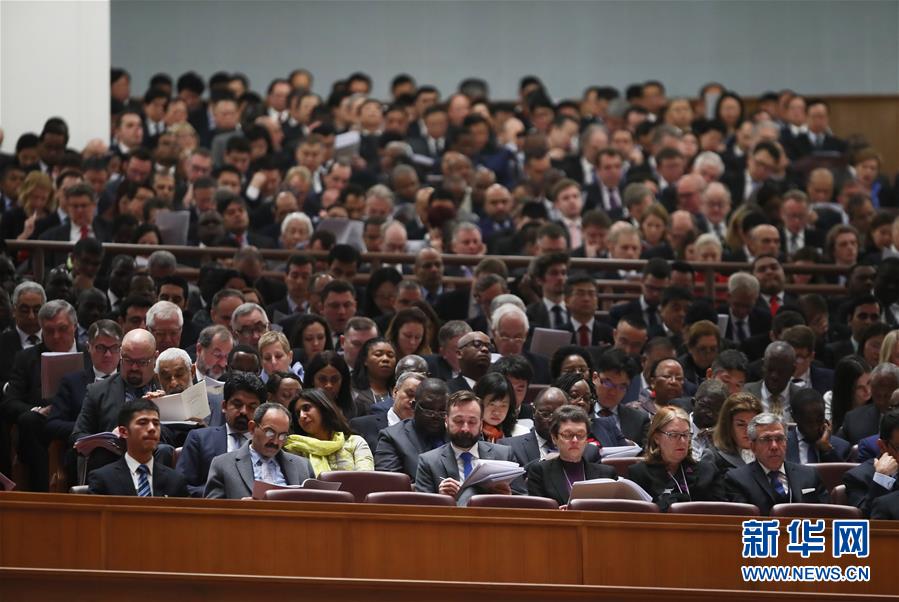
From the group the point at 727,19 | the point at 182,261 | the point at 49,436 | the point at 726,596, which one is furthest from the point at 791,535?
the point at 727,19

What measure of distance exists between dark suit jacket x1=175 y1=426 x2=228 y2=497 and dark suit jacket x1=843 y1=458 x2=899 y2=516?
2229mm

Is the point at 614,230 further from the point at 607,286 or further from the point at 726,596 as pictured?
the point at 726,596

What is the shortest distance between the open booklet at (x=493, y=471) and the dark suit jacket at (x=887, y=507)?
121 centimetres

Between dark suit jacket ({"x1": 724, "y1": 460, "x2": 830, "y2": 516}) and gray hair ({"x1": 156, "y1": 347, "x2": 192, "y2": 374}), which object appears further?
gray hair ({"x1": 156, "y1": 347, "x2": 192, "y2": 374})

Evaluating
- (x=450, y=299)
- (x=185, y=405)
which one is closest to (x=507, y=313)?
(x=450, y=299)

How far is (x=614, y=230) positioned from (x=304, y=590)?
425 cm

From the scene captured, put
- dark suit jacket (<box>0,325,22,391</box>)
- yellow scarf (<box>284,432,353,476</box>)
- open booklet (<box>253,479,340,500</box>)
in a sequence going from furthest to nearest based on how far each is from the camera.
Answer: dark suit jacket (<box>0,325,22,391</box>) → yellow scarf (<box>284,432,353,476</box>) → open booklet (<box>253,479,340,500</box>)

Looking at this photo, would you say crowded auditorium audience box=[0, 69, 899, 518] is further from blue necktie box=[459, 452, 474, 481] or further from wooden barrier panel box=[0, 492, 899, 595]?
wooden barrier panel box=[0, 492, 899, 595]

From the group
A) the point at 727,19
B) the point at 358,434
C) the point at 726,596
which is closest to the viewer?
the point at 726,596

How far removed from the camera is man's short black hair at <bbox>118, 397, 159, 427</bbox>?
5656mm

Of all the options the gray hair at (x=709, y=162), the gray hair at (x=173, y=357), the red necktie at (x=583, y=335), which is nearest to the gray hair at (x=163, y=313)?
the gray hair at (x=173, y=357)

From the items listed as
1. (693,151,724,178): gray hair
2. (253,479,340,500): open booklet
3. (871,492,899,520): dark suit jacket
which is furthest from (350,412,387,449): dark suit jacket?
(693,151,724,178): gray hair

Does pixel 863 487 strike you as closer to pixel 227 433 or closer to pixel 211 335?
pixel 227 433

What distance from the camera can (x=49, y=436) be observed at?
636 centimetres
